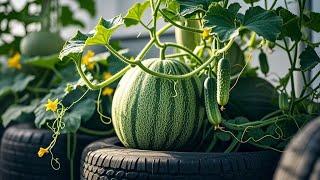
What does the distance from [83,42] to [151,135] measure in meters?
0.25

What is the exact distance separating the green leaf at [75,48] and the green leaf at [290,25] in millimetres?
436

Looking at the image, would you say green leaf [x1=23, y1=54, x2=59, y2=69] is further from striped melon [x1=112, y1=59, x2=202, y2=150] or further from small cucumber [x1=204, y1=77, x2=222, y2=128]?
small cucumber [x1=204, y1=77, x2=222, y2=128]

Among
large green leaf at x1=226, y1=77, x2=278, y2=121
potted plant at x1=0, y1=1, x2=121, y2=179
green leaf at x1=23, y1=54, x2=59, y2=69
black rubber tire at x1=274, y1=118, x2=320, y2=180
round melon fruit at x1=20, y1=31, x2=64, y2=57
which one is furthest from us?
round melon fruit at x1=20, y1=31, x2=64, y2=57

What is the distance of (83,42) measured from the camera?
117cm

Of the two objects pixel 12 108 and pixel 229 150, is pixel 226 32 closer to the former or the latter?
pixel 229 150

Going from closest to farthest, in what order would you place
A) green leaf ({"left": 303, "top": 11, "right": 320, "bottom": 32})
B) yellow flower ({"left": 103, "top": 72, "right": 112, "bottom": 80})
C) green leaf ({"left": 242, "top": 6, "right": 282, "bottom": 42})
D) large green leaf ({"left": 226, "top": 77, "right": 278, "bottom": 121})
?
green leaf ({"left": 242, "top": 6, "right": 282, "bottom": 42}), green leaf ({"left": 303, "top": 11, "right": 320, "bottom": 32}), large green leaf ({"left": 226, "top": 77, "right": 278, "bottom": 121}), yellow flower ({"left": 103, "top": 72, "right": 112, "bottom": 80})

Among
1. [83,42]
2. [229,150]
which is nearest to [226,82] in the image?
[229,150]

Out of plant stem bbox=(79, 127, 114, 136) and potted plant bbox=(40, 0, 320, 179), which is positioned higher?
potted plant bbox=(40, 0, 320, 179)

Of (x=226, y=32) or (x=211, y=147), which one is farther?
(x=211, y=147)

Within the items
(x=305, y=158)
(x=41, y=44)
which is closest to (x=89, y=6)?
(x=41, y=44)

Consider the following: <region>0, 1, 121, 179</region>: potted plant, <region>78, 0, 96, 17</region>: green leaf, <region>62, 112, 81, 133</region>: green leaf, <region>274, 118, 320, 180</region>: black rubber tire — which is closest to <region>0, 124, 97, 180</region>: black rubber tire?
<region>0, 1, 121, 179</region>: potted plant

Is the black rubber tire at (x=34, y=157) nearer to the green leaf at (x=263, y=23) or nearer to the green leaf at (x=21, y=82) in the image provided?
the green leaf at (x=21, y=82)

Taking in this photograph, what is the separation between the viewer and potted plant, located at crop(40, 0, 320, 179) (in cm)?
106

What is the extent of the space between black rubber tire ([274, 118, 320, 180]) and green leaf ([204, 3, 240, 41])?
43 centimetres
